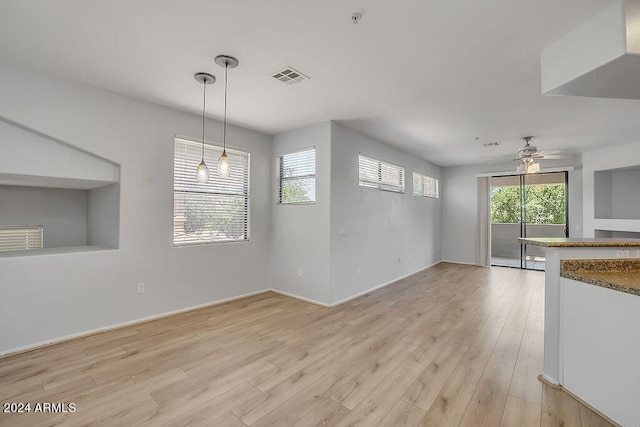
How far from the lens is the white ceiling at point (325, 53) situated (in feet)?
6.21

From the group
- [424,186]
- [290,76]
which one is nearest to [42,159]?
[290,76]

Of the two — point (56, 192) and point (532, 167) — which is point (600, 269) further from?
point (56, 192)

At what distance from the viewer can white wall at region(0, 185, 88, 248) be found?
3229mm

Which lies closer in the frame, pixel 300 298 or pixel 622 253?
pixel 622 253

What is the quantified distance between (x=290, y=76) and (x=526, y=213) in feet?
23.4

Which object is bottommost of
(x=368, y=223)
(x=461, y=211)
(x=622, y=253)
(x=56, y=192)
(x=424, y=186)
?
(x=622, y=253)

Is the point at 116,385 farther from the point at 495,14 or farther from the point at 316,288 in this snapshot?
the point at 495,14

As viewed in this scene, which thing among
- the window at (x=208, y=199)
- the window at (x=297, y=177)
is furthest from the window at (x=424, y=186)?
the window at (x=208, y=199)

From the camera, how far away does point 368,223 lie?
16.0 feet

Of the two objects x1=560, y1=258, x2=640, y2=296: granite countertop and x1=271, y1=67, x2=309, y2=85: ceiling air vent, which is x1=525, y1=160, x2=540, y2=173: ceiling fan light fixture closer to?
x1=560, y1=258, x2=640, y2=296: granite countertop

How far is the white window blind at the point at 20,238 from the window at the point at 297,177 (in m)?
3.20

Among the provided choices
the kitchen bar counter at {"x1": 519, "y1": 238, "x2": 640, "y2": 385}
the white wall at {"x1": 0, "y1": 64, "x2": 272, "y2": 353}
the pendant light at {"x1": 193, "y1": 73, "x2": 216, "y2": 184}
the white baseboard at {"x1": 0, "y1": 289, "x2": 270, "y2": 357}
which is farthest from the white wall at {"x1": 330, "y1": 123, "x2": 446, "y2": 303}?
the kitchen bar counter at {"x1": 519, "y1": 238, "x2": 640, "y2": 385}

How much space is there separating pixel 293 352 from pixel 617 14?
3546 mm

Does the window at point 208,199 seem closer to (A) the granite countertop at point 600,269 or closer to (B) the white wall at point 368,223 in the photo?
(B) the white wall at point 368,223
